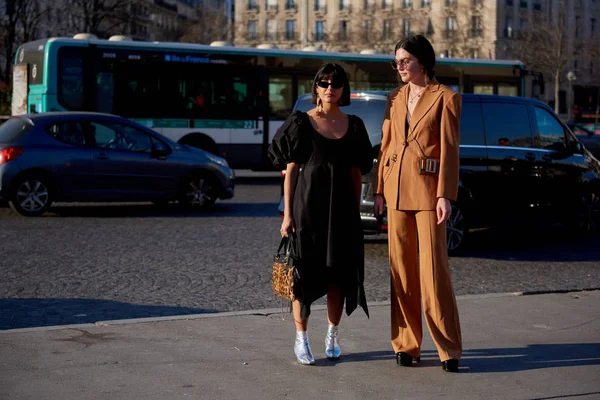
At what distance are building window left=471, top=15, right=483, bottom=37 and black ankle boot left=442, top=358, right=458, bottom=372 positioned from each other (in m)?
92.0

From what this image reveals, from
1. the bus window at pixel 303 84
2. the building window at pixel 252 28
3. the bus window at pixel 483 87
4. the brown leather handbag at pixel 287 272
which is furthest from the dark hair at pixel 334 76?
the building window at pixel 252 28

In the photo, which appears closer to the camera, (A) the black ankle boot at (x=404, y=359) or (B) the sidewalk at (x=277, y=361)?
(B) the sidewalk at (x=277, y=361)

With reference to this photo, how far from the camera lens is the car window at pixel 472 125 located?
12070 mm

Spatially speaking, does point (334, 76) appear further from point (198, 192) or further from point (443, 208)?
point (198, 192)

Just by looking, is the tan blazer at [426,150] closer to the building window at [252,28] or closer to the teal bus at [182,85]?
the teal bus at [182,85]

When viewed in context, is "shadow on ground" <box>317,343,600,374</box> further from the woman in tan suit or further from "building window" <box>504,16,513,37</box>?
"building window" <box>504,16,513,37</box>

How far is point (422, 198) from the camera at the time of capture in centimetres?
612

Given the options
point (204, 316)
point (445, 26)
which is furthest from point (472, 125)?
point (445, 26)

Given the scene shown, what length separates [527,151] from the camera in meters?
12.6

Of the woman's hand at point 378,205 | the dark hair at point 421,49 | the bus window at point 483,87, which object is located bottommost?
the woman's hand at point 378,205

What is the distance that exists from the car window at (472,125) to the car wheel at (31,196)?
6.64m

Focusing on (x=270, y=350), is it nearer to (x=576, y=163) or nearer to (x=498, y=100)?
(x=498, y=100)

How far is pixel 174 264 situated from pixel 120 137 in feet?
19.1

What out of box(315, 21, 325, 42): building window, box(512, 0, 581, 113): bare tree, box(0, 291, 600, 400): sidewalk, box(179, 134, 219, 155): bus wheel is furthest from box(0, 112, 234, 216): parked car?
box(315, 21, 325, 42): building window
